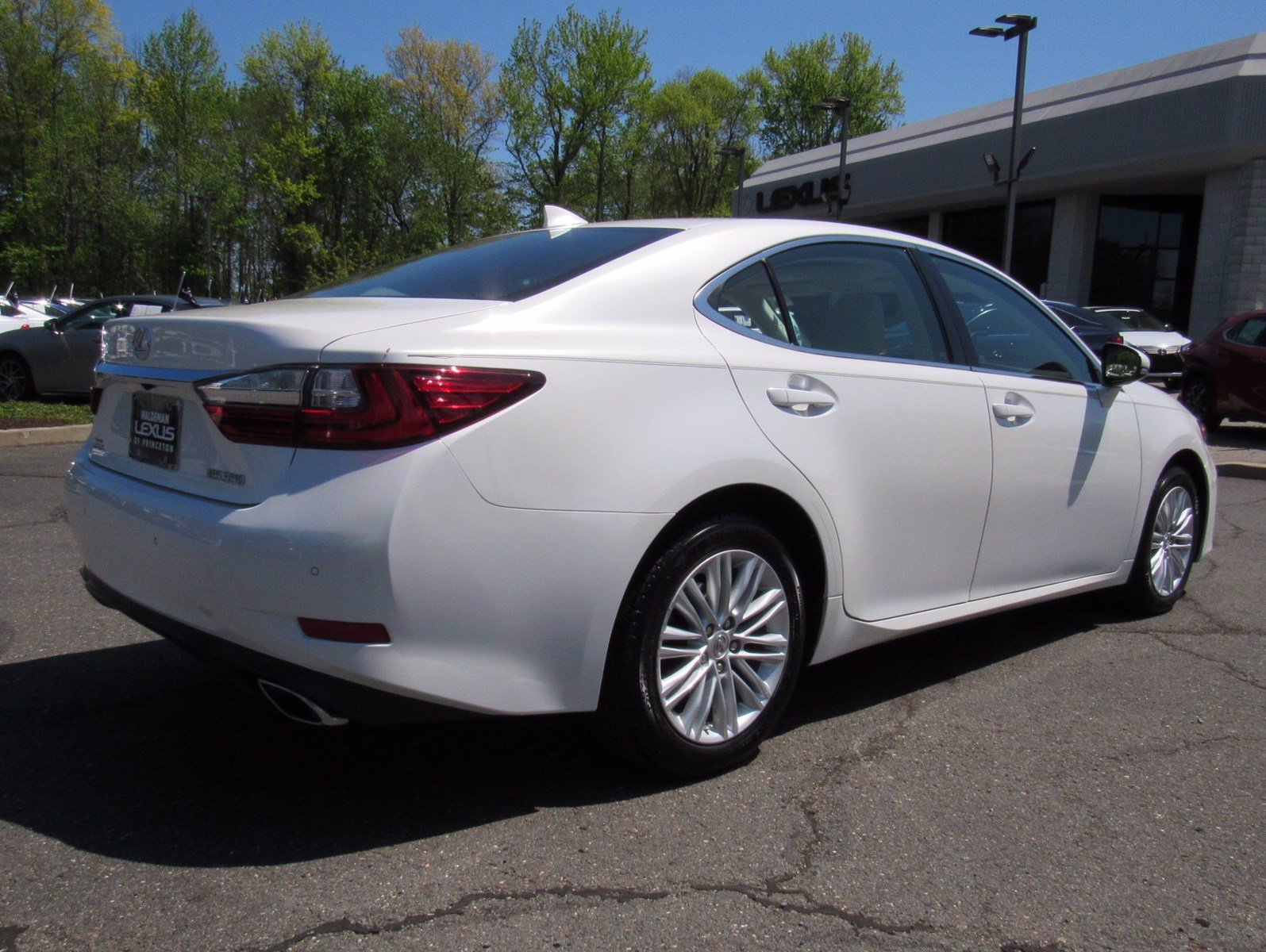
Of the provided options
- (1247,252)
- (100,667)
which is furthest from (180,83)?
(100,667)

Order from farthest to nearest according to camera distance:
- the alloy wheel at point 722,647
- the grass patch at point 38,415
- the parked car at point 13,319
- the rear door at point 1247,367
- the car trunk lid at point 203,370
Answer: the parked car at point 13,319, the rear door at point 1247,367, the grass patch at point 38,415, the alloy wheel at point 722,647, the car trunk lid at point 203,370

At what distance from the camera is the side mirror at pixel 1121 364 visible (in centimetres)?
429

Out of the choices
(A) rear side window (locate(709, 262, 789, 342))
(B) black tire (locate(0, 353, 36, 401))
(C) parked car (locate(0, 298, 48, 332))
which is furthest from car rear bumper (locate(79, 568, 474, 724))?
(C) parked car (locate(0, 298, 48, 332))

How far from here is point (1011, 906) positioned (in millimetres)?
2332

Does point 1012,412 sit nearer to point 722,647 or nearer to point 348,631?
point 722,647

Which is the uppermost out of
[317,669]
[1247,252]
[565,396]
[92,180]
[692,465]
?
[92,180]

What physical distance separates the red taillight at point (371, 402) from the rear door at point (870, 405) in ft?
2.58

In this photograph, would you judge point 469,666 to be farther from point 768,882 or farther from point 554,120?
point 554,120

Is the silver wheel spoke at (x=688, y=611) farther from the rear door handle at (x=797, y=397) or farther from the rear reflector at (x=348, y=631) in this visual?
the rear reflector at (x=348, y=631)

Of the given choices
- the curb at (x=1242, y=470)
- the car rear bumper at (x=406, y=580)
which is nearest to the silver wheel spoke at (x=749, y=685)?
the car rear bumper at (x=406, y=580)

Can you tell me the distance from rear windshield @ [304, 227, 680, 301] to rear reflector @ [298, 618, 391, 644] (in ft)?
2.98

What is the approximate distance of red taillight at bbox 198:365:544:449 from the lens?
2.32m

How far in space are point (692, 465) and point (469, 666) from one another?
746mm

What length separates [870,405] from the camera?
3.21 m
